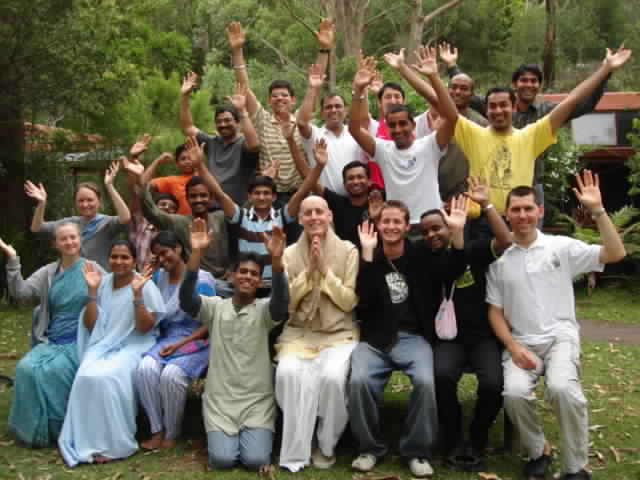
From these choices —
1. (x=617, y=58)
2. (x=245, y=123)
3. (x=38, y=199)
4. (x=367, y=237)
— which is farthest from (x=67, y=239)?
(x=617, y=58)

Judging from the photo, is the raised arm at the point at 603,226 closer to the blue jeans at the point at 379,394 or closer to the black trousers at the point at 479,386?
the black trousers at the point at 479,386

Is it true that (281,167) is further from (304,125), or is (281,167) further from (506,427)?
(506,427)

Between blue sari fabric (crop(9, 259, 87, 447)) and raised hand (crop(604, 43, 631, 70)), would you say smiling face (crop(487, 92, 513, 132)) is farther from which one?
blue sari fabric (crop(9, 259, 87, 447))

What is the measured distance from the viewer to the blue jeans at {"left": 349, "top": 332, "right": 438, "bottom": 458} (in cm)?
511

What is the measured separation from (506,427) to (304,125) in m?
3.06

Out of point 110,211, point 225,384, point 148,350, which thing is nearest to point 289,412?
point 225,384

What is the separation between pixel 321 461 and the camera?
526cm

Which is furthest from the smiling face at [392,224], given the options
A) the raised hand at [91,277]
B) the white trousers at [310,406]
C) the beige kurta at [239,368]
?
the raised hand at [91,277]

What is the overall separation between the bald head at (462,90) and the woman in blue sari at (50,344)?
3.59m

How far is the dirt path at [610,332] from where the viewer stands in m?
9.44

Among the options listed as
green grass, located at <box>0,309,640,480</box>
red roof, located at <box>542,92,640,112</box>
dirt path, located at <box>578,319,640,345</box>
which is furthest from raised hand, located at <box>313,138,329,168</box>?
red roof, located at <box>542,92,640,112</box>

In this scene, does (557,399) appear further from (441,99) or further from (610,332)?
(610,332)

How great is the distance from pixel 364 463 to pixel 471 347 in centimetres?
116

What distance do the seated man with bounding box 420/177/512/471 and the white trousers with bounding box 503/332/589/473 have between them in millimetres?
177
